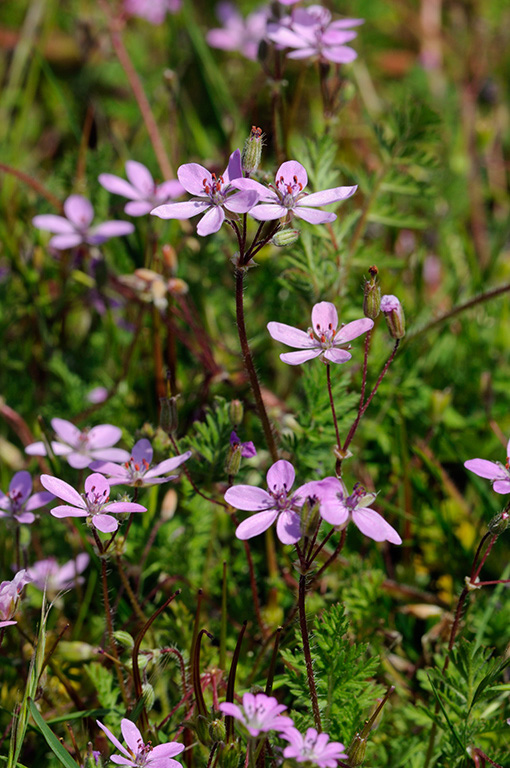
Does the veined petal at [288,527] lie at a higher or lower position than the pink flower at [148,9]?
lower

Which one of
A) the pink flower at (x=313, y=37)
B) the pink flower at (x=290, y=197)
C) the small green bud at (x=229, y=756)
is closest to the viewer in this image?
the small green bud at (x=229, y=756)

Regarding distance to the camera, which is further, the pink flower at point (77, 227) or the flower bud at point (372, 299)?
the pink flower at point (77, 227)

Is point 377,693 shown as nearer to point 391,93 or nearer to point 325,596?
point 325,596

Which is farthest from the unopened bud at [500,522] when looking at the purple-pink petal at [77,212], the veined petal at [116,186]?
the purple-pink petal at [77,212]

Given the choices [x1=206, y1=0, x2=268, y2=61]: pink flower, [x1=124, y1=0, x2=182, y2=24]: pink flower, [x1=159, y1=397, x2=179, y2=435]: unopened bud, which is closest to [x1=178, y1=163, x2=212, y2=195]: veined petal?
[x1=159, y1=397, x2=179, y2=435]: unopened bud

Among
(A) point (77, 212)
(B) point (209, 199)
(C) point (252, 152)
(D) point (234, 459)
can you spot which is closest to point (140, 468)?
(D) point (234, 459)

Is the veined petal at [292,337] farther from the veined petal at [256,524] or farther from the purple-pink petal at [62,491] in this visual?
the purple-pink petal at [62,491]
